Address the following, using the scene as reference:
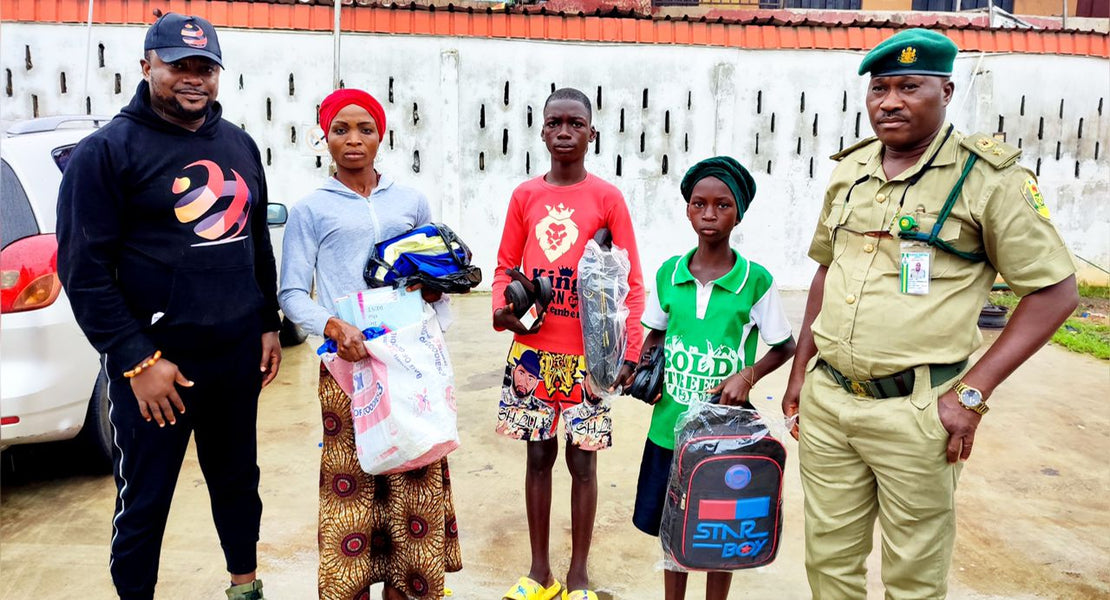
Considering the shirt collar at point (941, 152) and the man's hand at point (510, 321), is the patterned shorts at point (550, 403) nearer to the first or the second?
the man's hand at point (510, 321)

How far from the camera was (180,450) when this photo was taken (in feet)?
8.23

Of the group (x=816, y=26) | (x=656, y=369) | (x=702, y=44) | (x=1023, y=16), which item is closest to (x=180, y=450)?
(x=656, y=369)

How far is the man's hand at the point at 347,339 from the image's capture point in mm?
2402

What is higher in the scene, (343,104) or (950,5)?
(950,5)

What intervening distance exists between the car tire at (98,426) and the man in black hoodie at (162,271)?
140 centimetres

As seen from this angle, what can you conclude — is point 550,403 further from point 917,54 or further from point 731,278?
point 917,54

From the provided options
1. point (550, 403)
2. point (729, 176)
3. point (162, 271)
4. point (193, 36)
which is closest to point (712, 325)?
point (729, 176)

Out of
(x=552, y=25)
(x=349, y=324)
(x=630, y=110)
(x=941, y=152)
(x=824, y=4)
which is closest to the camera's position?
(x=941, y=152)

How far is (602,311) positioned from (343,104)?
1.09 meters

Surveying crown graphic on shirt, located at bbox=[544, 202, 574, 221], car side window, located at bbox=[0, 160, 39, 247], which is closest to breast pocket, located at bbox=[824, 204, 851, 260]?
crown graphic on shirt, located at bbox=[544, 202, 574, 221]

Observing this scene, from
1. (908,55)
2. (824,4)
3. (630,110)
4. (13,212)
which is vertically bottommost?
(13,212)

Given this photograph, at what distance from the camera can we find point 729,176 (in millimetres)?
2523

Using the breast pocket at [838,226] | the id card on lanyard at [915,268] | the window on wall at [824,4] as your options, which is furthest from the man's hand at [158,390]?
the window on wall at [824,4]

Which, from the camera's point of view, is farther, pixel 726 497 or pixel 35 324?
pixel 35 324
